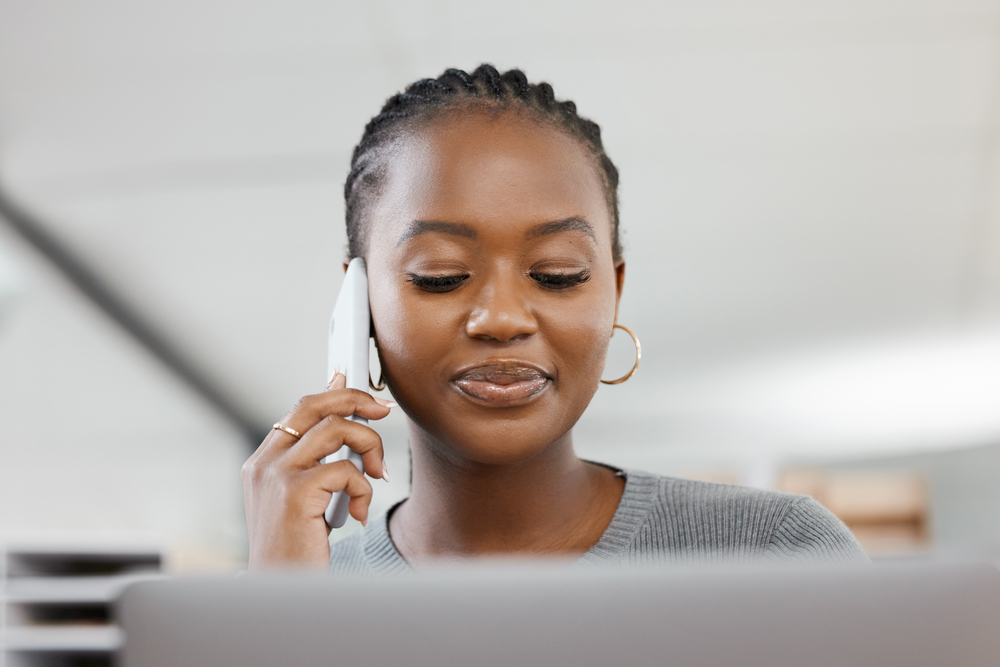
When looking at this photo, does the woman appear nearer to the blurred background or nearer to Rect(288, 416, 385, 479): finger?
Rect(288, 416, 385, 479): finger

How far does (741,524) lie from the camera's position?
96 centimetres

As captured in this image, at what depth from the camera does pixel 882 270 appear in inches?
188

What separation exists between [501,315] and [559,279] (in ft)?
0.29

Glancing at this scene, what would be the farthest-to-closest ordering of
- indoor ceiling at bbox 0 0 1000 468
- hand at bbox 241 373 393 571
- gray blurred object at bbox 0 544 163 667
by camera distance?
gray blurred object at bbox 0 544 163 667 → indoor ceiling at bbox 0 0 1000 468 → hand at bbox 241 373 393 571

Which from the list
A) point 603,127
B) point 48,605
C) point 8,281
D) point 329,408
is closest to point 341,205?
point 603,127

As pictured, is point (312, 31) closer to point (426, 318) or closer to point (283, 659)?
point (426, 318)

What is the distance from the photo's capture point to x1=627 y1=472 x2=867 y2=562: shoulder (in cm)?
90

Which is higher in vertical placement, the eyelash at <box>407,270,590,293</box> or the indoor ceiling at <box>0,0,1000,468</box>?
the indoor ceiling at <box>0,0,1000,468</box>

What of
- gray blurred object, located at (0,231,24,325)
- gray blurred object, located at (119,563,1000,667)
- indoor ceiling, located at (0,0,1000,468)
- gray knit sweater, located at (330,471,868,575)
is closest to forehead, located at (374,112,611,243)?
gray knit sweater, located at (330,471,868,575)

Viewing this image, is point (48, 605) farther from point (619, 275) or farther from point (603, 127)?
point (619, 275)

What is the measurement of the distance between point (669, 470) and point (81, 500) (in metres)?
7.48

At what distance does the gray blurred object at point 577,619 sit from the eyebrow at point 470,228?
61cm

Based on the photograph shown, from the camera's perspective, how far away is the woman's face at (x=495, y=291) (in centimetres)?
91

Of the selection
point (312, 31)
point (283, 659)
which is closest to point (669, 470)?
point (312, 31)
